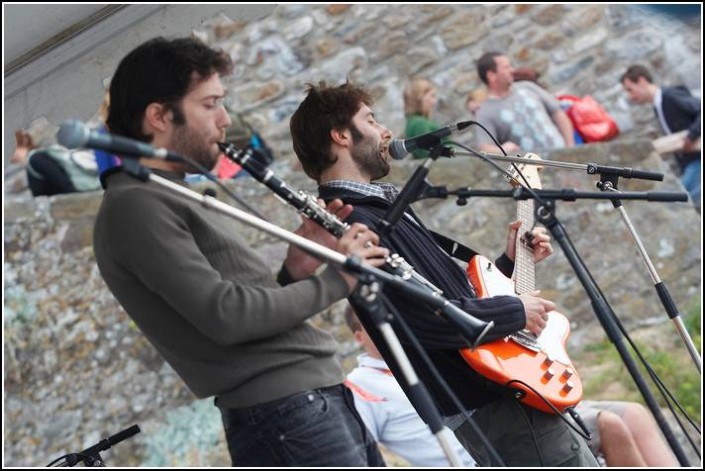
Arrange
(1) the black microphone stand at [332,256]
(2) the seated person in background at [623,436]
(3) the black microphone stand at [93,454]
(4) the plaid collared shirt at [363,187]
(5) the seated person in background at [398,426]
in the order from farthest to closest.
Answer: (5) the seated person in background at [398,426] < (2) the seated person in background at [623,436] < (4) the plaid collared shirt at [363,187] < (3) the black microphone stand at [93,454] < (1) the black microphone stand at [332,256]

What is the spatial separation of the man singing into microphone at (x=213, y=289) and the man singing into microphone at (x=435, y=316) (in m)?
0.33

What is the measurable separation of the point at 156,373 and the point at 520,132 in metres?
2.69

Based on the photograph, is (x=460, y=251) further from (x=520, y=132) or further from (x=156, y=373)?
(x=520, y=132)

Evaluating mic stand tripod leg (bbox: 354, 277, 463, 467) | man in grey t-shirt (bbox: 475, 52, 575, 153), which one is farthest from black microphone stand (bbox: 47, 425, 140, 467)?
man in grey t-shirt (bbox: 475, 52, 575, 153)

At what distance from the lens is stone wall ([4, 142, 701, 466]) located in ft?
19.2

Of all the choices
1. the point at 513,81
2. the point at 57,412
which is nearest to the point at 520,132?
the point at 513,81

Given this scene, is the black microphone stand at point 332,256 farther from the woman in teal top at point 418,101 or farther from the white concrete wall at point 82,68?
the woman in teal top at point 418,101

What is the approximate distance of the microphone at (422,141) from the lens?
2809 mm

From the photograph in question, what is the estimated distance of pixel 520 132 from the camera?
7129mm

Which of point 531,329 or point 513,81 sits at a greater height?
point 531,329

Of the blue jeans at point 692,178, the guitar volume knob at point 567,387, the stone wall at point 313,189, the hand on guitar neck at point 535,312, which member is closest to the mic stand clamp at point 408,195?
the hand on guitar neck at point 535,312

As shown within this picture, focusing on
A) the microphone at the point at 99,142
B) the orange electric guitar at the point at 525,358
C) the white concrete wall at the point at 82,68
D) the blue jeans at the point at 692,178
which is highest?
the white concrete wall at the point at 82,68

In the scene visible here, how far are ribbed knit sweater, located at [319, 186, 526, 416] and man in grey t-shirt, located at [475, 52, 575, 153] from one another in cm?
382

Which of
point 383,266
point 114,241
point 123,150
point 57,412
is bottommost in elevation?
point 57,412
